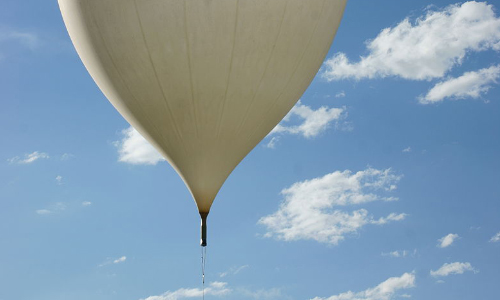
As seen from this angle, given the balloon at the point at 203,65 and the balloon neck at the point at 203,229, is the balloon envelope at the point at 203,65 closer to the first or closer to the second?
→ the balloon at the point at 203,65

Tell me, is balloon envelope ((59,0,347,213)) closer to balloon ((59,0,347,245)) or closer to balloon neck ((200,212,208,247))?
balloon ((59,0,347,245))

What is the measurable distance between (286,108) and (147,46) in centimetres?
283

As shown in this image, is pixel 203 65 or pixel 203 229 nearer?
pixel 203 65

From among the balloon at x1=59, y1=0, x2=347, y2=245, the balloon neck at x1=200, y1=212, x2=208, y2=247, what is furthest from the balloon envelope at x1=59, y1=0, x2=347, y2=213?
the balloon neck at x1=200, y1=212, x2=208, y2=247

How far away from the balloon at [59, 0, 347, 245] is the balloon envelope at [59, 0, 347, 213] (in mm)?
16

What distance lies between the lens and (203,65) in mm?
10500

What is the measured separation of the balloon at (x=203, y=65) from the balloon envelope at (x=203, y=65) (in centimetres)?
2

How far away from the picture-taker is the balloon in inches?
404

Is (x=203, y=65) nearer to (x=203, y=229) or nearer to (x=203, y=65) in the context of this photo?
(x=203, y=65)

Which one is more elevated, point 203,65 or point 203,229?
point 203,65

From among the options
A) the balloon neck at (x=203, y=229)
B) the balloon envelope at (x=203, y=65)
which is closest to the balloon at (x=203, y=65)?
the balloon envelope at (x=203, y=65)

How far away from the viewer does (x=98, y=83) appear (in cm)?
1211

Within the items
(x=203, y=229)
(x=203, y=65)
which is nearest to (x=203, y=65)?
(x=203, y=65)

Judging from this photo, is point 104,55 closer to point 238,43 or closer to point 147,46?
point 147,46
